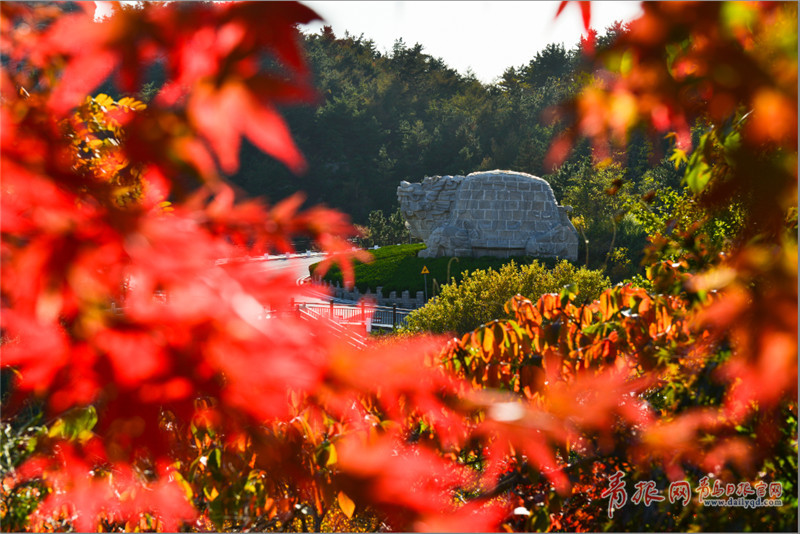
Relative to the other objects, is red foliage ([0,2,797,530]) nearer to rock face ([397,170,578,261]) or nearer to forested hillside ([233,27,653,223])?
rock face ([397,170,578,261])

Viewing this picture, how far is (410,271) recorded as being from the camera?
24.0m

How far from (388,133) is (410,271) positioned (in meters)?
21.0

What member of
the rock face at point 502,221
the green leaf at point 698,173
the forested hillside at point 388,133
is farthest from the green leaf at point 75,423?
the forested hillside at point 388,133

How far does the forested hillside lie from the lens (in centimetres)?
4066

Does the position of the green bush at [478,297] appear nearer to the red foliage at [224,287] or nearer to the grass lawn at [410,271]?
the red foliage at [224,287]

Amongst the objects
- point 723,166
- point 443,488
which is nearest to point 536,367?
point 443,488

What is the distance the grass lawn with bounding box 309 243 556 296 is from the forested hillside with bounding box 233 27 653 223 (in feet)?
49.5

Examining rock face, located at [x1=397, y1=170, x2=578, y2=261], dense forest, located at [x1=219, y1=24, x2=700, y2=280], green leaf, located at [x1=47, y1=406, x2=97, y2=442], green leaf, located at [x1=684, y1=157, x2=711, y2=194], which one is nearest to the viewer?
green leaf, located at [x1=47, y1=406, x2=97, y2=442]

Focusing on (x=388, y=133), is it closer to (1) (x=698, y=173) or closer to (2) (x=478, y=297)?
(2) (x=478, y=297)

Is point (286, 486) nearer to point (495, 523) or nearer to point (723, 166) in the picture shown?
point (495, 523)

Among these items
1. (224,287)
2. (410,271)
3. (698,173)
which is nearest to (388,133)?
(410,271)

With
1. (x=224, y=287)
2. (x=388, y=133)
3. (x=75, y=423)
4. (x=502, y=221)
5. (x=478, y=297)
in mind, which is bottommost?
(x=75, y=423)

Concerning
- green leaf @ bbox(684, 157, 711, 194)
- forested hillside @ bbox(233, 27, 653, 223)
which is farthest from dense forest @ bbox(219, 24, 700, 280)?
green leaf @ bbox(684, 157, 711, 194)

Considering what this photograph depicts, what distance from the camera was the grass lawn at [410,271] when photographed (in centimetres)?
2211
